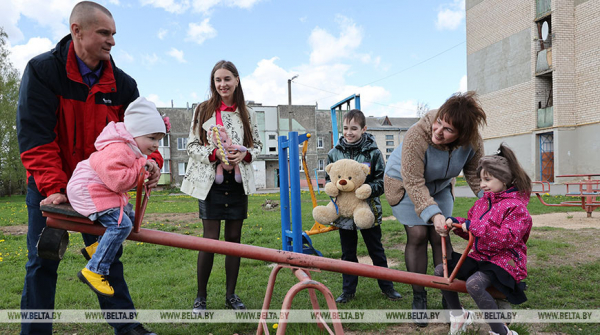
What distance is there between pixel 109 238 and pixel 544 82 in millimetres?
23770

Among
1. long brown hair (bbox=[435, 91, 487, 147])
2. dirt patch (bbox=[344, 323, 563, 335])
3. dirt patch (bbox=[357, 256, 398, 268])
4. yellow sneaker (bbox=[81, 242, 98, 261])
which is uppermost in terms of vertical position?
long brown hair (bbox=[435, 91, 487, 147])

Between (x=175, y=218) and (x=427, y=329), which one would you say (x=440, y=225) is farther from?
(x=175, y=218)

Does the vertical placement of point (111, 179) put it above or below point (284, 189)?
above

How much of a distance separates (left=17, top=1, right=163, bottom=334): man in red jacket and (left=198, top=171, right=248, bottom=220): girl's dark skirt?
31.5 inches

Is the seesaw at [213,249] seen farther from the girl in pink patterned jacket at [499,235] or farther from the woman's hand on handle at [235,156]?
the woman's hand on handle at [235,156]

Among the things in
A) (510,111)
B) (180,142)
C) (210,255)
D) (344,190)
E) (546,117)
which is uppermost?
(510,111)

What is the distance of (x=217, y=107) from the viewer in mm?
3320

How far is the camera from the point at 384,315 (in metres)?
3.15

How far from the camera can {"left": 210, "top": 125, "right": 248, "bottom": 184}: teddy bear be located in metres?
3.08

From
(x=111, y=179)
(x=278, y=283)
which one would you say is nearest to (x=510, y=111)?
(x=278, y=283)

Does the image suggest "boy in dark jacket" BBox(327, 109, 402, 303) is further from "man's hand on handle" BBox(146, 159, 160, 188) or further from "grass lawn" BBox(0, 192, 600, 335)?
"man's hand on handle" BBox(146, 159, 160, 188)

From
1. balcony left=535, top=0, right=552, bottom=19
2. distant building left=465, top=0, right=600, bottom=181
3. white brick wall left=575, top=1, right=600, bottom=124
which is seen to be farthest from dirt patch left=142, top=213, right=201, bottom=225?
balcony left=535, top=0, right=552, bottom=19

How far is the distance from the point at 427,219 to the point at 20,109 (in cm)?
255

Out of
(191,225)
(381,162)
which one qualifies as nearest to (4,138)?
(191,225)
